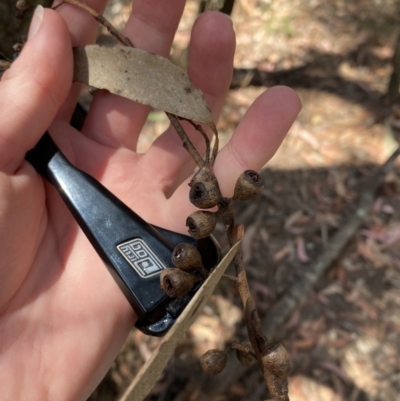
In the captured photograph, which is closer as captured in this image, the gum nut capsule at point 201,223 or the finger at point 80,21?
the gum nut capsule at point 201,223

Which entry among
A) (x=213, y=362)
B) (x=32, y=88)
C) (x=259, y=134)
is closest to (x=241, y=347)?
(x=213, y=362)

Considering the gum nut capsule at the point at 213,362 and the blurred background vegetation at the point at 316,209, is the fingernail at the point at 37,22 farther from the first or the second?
the gum nut capsule at the point at 213,362

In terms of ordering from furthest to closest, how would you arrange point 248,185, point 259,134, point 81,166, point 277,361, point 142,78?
point 81,166, point 259,134, point 142,78, point 248,185, point 277,361

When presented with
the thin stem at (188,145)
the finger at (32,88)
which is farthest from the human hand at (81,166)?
the thin stem at (188,145)

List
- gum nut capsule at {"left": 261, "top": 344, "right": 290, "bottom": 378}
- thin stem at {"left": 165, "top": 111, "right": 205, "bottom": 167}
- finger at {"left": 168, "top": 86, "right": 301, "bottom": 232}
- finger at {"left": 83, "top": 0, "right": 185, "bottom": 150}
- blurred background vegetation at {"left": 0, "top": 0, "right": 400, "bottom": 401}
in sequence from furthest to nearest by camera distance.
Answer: blurred background vegetation at {"left": 0, "top": 0, "right": 400, "bottom": 401} → finger at {"left": 83, "top": 0, "right": 185, "bottom": 150} → finger at {"left": 168, "top": 86, "right": 301, "bottom": 232} → thin stem at {"left": 165, "top": 111, "right": 205, "bottom": 167} → gum nut capsule at {"left": 261, "top": 344, "right": 290, "bottom": 378}

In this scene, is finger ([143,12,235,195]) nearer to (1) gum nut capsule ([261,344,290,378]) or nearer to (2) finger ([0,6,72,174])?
(2) finger ([0,6,72,174])

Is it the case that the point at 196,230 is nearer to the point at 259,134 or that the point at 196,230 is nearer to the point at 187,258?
the point at 187,258

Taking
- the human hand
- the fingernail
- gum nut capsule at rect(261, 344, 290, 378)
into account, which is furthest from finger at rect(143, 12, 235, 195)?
gum nut capsule at rect(261, 344, 290, 378)
